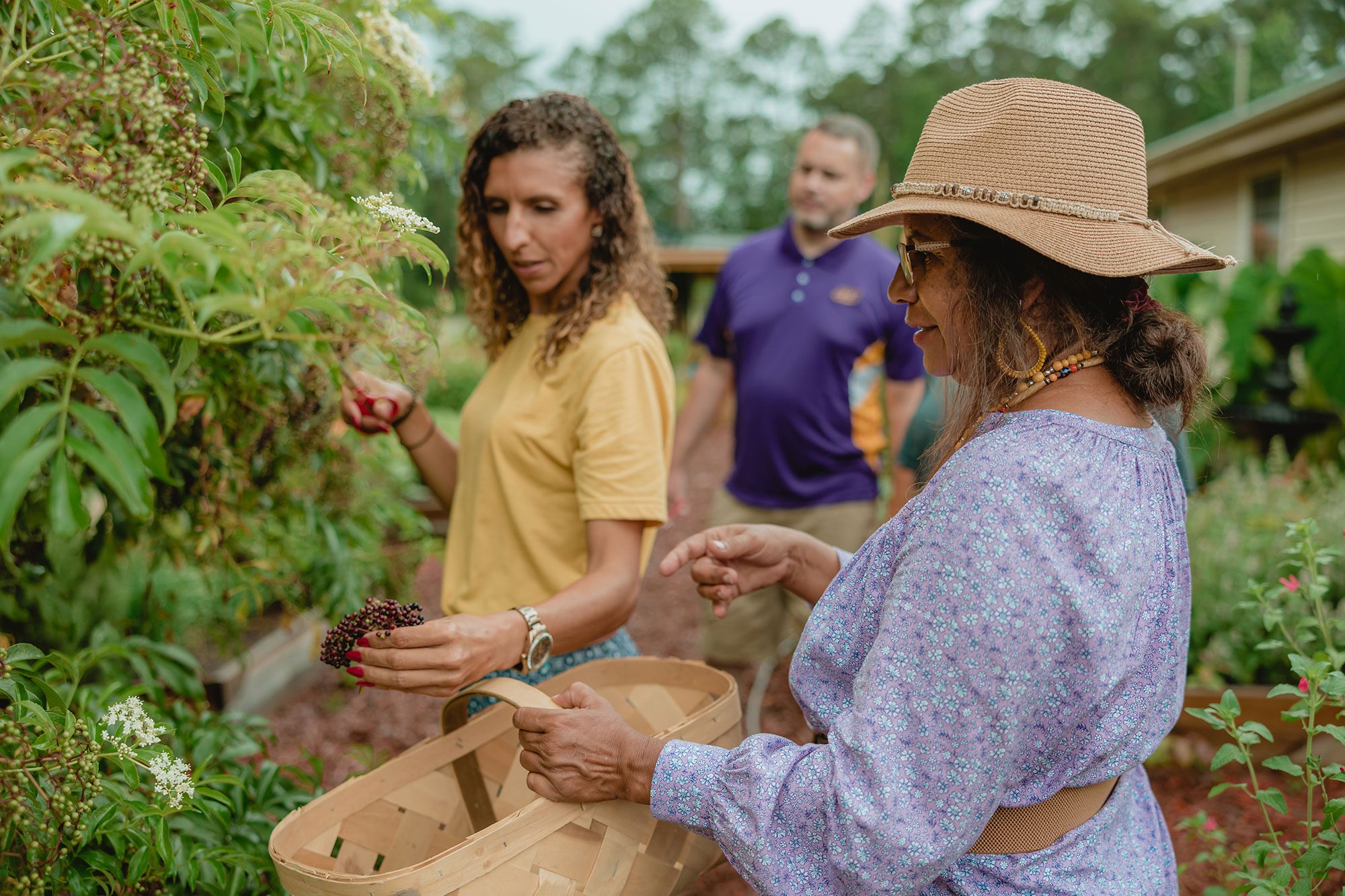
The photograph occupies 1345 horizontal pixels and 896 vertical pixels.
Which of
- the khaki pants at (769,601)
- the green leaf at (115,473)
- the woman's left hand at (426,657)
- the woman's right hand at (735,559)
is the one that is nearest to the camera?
the green leaf at (115,473)

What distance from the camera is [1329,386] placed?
22.6 feet

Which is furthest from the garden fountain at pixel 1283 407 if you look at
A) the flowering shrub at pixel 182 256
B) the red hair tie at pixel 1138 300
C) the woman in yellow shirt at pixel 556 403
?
the flowering shrub at pixel 182 256

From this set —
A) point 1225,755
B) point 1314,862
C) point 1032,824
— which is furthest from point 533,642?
point 1314,862

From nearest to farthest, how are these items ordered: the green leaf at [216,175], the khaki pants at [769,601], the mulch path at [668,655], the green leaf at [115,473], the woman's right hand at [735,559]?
1. the green leaf at [115,473]
2. the green leaf at [216,175]
3. the woman's right hand at [735,559]
4. the mulch path at [668,655]
5. the khaki pants at [769,601]

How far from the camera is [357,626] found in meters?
1.54

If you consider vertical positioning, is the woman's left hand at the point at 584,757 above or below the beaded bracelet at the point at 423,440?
below

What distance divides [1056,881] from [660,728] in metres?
0.71

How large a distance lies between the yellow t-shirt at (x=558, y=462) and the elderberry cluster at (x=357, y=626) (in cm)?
44

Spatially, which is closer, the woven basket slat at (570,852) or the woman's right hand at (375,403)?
the woven basket slat at (570,852)

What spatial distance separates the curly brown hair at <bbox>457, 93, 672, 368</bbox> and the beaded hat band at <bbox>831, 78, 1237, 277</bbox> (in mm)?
834

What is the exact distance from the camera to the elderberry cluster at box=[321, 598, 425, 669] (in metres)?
1.54

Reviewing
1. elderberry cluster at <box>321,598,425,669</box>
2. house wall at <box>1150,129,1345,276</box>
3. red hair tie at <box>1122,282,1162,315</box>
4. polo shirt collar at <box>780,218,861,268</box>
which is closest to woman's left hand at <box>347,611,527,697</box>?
elderberry cluster at <box>321,598,425,669</box>

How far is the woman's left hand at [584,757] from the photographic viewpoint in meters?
1.39

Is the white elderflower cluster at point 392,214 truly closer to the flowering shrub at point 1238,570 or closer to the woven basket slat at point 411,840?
the woven basket slat at point 411,840
